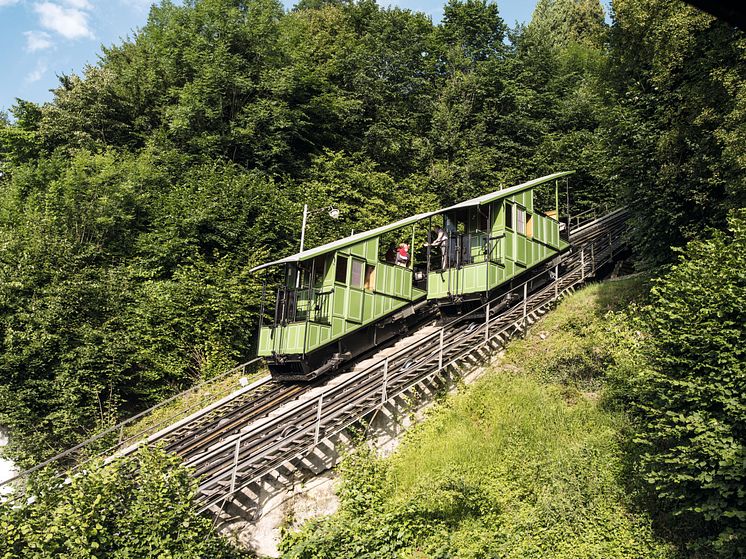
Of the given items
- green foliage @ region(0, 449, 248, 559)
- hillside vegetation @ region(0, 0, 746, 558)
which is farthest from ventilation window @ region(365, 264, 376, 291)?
green foliage @ region(0, 449, 248, 559)

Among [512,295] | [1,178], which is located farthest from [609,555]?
[1,178]

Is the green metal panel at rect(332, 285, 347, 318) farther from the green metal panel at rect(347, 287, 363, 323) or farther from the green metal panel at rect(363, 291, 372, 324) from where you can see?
the green metal panel at rect(363, 291, 372, 324)

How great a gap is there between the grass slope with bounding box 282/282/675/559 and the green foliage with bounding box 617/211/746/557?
939 mm

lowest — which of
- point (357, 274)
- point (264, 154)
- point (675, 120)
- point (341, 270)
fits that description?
point (357, 274)

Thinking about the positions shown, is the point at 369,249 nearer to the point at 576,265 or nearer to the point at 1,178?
the point at 576,265

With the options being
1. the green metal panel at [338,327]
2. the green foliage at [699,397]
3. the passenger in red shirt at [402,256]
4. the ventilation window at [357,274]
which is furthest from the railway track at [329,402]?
the green foliage at [699,397]

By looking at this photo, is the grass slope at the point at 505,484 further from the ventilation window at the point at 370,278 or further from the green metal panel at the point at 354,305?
the ventilation window at the point at 370,278

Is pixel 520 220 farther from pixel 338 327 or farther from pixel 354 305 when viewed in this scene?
pixel 338 327

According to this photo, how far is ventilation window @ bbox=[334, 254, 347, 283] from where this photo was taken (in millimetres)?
20266

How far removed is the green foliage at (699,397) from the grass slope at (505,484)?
94cm

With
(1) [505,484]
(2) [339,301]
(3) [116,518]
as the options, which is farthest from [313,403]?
(3) [116,518]

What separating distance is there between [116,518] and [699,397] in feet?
33.8

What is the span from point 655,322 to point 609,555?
4.60 metres

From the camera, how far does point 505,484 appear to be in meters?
13.5
